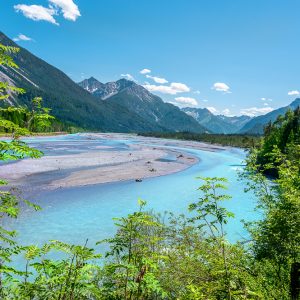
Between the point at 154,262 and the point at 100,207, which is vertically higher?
the point at 154,262

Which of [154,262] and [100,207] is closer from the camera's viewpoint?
[154,262]

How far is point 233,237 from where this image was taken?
128ft

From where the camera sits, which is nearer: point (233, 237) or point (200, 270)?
point (200, 270)

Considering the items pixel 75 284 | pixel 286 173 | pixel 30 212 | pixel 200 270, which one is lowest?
pixel 30 212

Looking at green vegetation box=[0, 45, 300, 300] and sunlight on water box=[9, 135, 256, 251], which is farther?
sunlight on water box=[9, 135, 256, 251]

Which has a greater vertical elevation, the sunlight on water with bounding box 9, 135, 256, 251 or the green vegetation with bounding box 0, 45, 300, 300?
the green vegetation with bounding box 0, 45, 300, 300

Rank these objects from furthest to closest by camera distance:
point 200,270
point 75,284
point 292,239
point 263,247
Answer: point 263,247 → point 200,270 → point 292,239 → point 75,284

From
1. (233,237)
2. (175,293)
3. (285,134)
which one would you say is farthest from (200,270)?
(285,134)

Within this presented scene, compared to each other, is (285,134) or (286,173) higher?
(285,134)

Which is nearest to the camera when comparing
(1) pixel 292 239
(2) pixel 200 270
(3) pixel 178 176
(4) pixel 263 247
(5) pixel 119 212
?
(1) pixel 292 239

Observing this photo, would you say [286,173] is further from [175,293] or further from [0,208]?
[0,208]

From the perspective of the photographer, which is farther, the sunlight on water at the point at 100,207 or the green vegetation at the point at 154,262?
the sunlight on water at the point at 100,207

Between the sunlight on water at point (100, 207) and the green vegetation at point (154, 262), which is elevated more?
the green vegetation at point (154, 262)

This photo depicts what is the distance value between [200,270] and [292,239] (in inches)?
229
